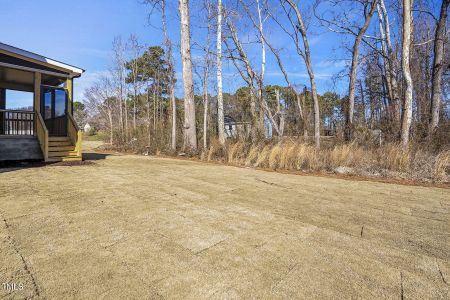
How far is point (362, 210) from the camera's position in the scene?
10.5ft

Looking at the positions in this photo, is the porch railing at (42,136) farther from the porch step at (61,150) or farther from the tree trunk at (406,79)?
the tree trunk at (406,79)

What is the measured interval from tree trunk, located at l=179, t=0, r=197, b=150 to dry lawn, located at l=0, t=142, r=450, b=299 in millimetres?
6906

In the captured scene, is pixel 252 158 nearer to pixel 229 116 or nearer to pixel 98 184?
pixel 98 184

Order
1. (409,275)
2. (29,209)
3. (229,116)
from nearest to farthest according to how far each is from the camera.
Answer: (409,275)
(29,209)
(229,116)

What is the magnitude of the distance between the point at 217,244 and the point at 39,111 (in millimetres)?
7813

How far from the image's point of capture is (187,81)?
10.8 meters

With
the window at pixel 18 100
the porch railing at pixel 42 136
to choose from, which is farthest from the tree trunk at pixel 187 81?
the window at pixel 18 100

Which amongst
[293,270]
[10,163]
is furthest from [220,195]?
[10,163]

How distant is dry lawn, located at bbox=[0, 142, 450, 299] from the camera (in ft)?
4.97

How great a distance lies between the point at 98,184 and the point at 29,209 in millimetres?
1380

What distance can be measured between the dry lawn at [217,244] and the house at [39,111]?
3.87 metres

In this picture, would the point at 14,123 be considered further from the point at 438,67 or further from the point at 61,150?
the point at 438,67

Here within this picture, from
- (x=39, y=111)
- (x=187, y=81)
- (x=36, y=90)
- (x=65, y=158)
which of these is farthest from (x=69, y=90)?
(x=187, y=81)

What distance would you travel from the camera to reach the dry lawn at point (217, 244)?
1.51m
